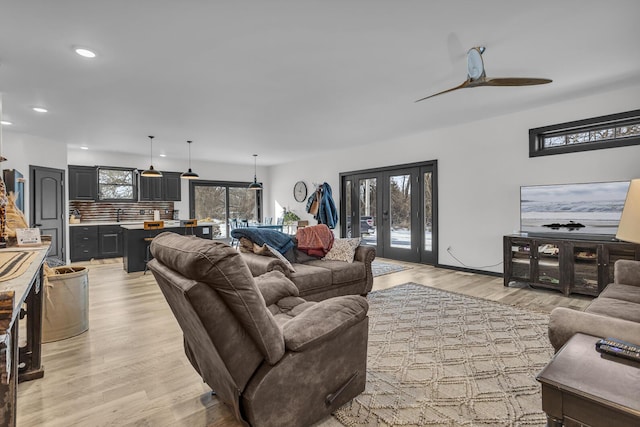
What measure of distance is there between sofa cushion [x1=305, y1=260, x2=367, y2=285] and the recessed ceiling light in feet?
9.78

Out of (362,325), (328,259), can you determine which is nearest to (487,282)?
(328,259)

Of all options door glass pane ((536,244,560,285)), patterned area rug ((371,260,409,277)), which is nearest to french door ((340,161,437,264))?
patterned area rug ((371,260,409,277))

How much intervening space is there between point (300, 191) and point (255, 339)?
7871 millimetres

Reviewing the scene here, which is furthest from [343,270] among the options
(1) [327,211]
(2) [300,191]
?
(2) [300,191]

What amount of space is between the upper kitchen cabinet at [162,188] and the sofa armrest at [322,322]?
25.7 feet

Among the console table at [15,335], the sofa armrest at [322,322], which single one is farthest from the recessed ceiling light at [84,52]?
the sofa armrest at [322,322]

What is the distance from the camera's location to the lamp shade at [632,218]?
1.39 m

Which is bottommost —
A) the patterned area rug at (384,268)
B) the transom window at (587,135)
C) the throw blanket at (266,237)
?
the patterned area rug at (384,268)

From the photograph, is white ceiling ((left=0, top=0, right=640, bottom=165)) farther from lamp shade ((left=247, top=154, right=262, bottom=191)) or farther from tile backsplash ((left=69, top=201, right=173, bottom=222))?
lamp shade ((left=247, top=154, right=262, bottom=191))

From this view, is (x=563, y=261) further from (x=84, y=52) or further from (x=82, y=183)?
(x=82, y=183)

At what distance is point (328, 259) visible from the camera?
13.4 feet

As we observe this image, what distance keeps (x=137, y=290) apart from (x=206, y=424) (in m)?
3.34

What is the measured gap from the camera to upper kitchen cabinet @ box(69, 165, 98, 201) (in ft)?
24.0

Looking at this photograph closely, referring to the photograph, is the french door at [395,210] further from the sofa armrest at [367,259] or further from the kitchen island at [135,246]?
the kitchen island at [135,246]
